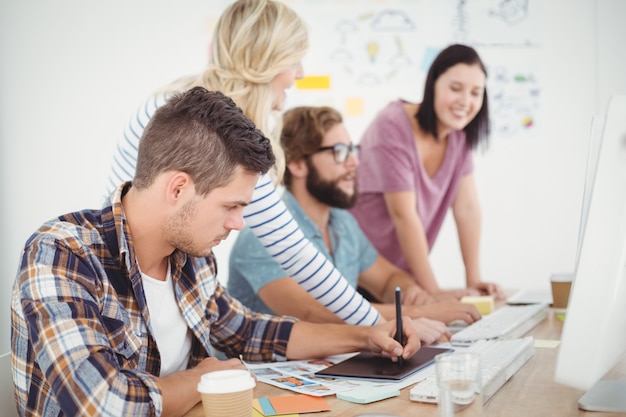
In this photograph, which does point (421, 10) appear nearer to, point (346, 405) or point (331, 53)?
point (331, 53)

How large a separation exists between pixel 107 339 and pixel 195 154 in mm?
358

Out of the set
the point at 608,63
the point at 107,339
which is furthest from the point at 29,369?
the point at 608,63

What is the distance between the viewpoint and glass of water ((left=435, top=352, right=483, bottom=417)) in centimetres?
112

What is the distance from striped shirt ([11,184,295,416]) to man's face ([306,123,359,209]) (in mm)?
968

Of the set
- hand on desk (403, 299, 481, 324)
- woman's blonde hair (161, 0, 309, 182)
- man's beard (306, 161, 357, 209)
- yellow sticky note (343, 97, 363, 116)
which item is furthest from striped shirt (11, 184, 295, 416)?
yellow sticky note (343, 97, 363, 116)

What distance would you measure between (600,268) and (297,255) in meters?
0.95

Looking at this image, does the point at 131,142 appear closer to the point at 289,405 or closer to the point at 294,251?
the point at 294,251

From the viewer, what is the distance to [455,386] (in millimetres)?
1129

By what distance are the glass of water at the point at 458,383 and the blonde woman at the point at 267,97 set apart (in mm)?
771

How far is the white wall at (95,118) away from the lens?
14.7 ft

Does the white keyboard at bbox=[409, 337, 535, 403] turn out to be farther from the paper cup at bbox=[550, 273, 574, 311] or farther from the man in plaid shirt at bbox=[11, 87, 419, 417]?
the paper cup at bbox=[550, 273, 574, 311]

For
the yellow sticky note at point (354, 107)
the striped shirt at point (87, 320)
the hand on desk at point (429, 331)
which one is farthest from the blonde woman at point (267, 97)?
the yellow sticky note at point (354, 107)

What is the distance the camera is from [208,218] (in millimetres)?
1414

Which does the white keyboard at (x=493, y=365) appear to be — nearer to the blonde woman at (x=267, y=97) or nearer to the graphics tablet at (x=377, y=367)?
the graphics tablet at (x=377, y=367)
